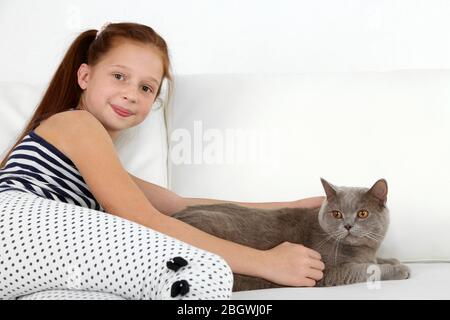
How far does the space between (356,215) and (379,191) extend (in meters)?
0.07

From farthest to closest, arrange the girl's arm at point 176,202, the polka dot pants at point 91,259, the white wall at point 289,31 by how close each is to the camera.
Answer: the white wall at point 289,31 → the girl's arm at point 176,202 → the polka dot pants at point 91,259

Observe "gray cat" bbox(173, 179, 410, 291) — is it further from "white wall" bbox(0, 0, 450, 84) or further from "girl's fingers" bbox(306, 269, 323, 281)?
"white wall" bbox(0, 0, 450, 84)

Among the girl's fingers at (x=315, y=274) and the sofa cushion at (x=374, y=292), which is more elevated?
the girl's fingers at (x=315, y=274)

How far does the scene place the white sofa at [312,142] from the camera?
171 cm

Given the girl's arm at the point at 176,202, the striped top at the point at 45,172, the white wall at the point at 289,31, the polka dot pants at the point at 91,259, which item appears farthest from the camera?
Result: the white wall at the point at 289,31

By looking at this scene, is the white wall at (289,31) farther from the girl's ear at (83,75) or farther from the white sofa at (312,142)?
the girl's ear at (83,75)

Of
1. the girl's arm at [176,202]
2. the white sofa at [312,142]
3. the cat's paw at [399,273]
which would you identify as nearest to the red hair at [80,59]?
the white sofa at [312,142]

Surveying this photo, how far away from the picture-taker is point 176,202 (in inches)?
68.5

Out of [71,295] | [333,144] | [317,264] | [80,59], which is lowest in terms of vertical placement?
[71,295]

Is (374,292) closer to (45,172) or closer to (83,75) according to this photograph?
(45,172)

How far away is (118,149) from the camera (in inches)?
73.0

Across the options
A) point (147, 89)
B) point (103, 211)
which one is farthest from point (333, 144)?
point (103, 211)

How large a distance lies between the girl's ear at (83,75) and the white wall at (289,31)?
0.52 meters
